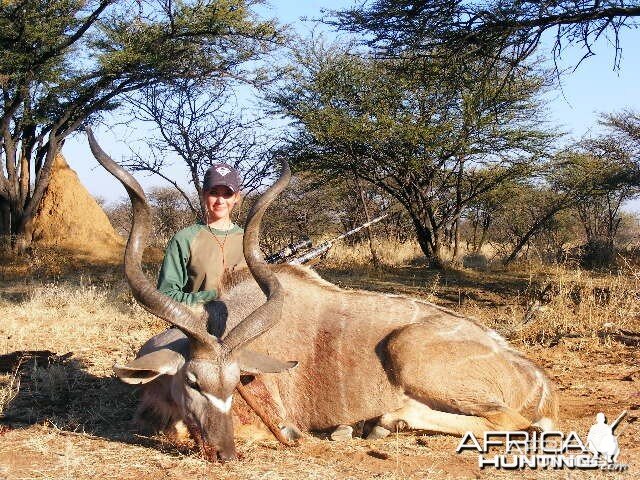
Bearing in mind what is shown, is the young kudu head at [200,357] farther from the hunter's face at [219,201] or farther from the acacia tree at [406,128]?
the acacia tree at [406,128]

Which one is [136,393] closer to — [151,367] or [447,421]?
[151,367]

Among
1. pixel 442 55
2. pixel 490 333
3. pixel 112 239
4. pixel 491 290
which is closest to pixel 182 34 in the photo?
pixel 112 239

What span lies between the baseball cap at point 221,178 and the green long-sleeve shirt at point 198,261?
0.96 ft

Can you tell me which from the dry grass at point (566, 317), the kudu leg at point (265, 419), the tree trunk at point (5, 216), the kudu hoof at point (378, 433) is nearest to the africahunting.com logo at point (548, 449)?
the kudu hoof at point (378, 433)

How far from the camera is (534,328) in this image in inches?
276

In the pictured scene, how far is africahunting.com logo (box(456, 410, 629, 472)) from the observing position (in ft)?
11.7

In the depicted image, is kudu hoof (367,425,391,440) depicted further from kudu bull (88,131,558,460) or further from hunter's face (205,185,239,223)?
hunter's face (205,185,239,223)

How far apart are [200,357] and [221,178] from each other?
1.26m

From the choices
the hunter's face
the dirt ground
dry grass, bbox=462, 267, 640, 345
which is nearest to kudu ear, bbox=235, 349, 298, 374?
the dirt ground

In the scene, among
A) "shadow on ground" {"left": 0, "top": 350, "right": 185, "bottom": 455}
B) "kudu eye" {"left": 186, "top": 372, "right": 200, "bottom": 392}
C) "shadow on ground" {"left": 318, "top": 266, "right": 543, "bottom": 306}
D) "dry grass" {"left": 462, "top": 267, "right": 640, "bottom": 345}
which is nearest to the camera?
"kudu eye" {"left": 186, "top": 372, "right": 200, "bottom": 392}

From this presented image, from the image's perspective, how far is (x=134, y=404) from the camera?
481 cm

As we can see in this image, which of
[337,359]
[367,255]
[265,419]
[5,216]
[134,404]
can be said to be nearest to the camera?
[265,419]

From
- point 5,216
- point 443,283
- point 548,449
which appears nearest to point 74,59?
point 5,216

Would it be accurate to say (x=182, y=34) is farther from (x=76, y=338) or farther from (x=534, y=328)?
(x=534, y=328)
